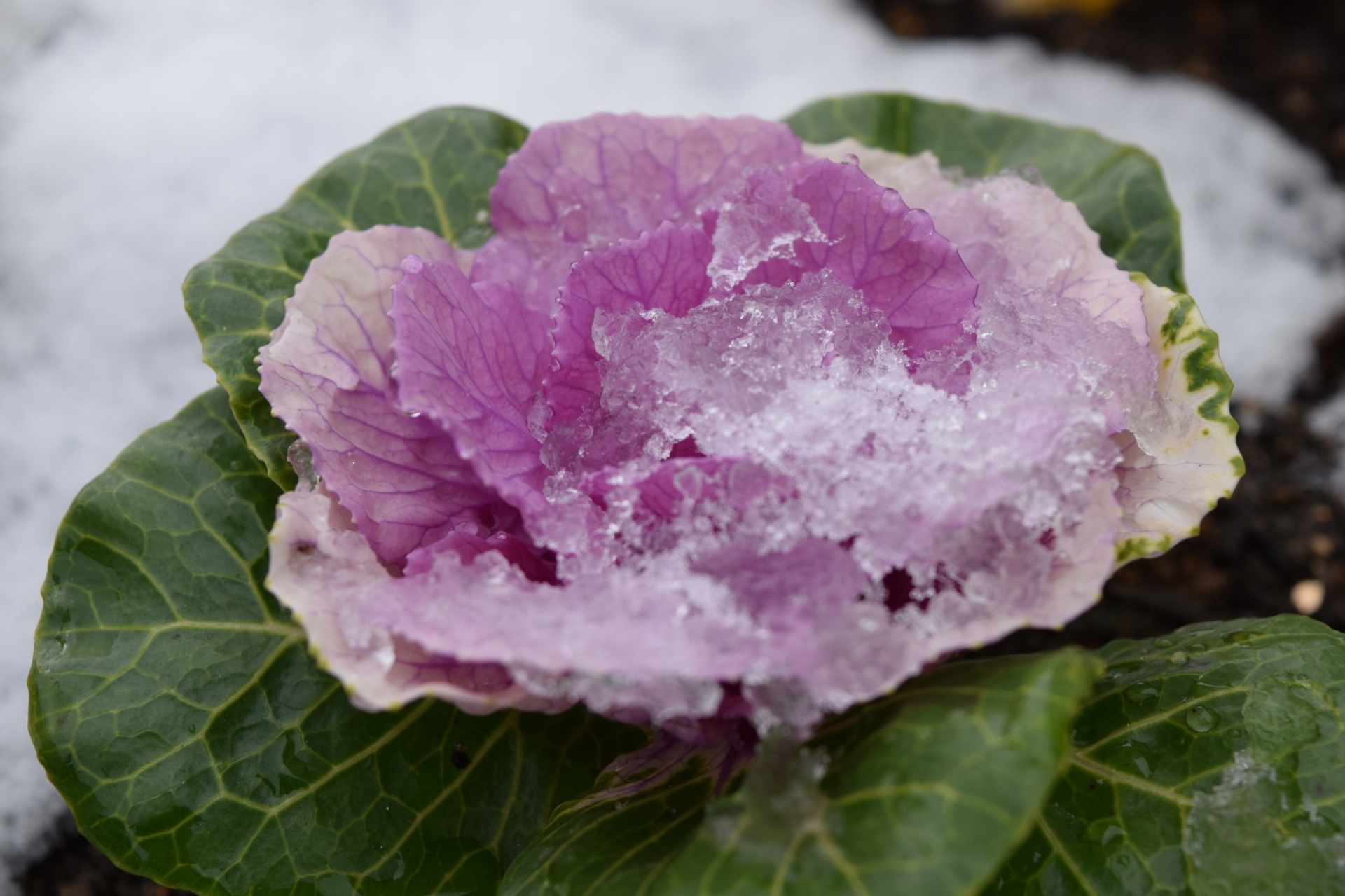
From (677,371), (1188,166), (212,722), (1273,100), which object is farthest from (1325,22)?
(212,722)

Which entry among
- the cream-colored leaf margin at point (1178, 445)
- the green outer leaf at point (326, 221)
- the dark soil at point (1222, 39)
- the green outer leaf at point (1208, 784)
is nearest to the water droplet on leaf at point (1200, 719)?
the green outer leaf at point (1208, 784)

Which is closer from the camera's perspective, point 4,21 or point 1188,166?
point 4,21

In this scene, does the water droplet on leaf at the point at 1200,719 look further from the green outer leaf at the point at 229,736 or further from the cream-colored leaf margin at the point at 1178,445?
the green outer leaf at the point at 229,736

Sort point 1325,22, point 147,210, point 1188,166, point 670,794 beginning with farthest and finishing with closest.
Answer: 1. point 1325,22
2. point 1188,166
3. point 147,210
4. point 670,794

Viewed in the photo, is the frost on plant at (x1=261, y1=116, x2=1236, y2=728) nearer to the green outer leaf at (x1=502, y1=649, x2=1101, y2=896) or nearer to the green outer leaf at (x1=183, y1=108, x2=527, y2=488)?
the green outer leaf at (x1=502, y1=649, x2=1101, y2=896)

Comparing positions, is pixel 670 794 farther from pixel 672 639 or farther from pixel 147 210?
pixel 147 210

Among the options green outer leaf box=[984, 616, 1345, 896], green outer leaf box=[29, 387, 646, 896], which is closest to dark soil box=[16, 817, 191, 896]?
green outer leaf box=[29, 387, 646, 896]
